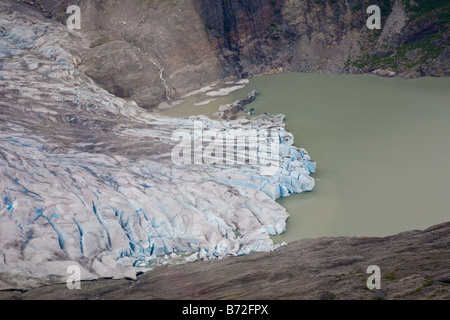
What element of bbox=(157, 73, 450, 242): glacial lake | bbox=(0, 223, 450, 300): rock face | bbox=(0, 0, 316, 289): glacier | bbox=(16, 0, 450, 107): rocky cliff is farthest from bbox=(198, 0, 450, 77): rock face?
bbox=(0, 223, 450, 300): rock face

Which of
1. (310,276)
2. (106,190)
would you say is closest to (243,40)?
(106,190)

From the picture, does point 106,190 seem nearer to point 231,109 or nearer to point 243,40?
point 231,109

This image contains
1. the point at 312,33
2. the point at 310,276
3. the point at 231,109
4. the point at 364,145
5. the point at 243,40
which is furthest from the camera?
the point at 312,33

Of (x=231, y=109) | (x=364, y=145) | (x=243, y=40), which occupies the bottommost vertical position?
(x=364, y=145)

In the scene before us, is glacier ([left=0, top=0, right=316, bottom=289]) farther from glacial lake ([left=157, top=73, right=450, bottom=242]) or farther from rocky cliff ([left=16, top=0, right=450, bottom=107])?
rocky cliff ([left=16, top=0, right=450, bottom=107])

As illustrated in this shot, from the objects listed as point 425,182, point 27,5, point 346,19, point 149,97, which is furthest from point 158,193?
point 346,19

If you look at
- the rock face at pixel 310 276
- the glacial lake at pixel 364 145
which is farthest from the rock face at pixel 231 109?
the rock face at pixel 310 276
